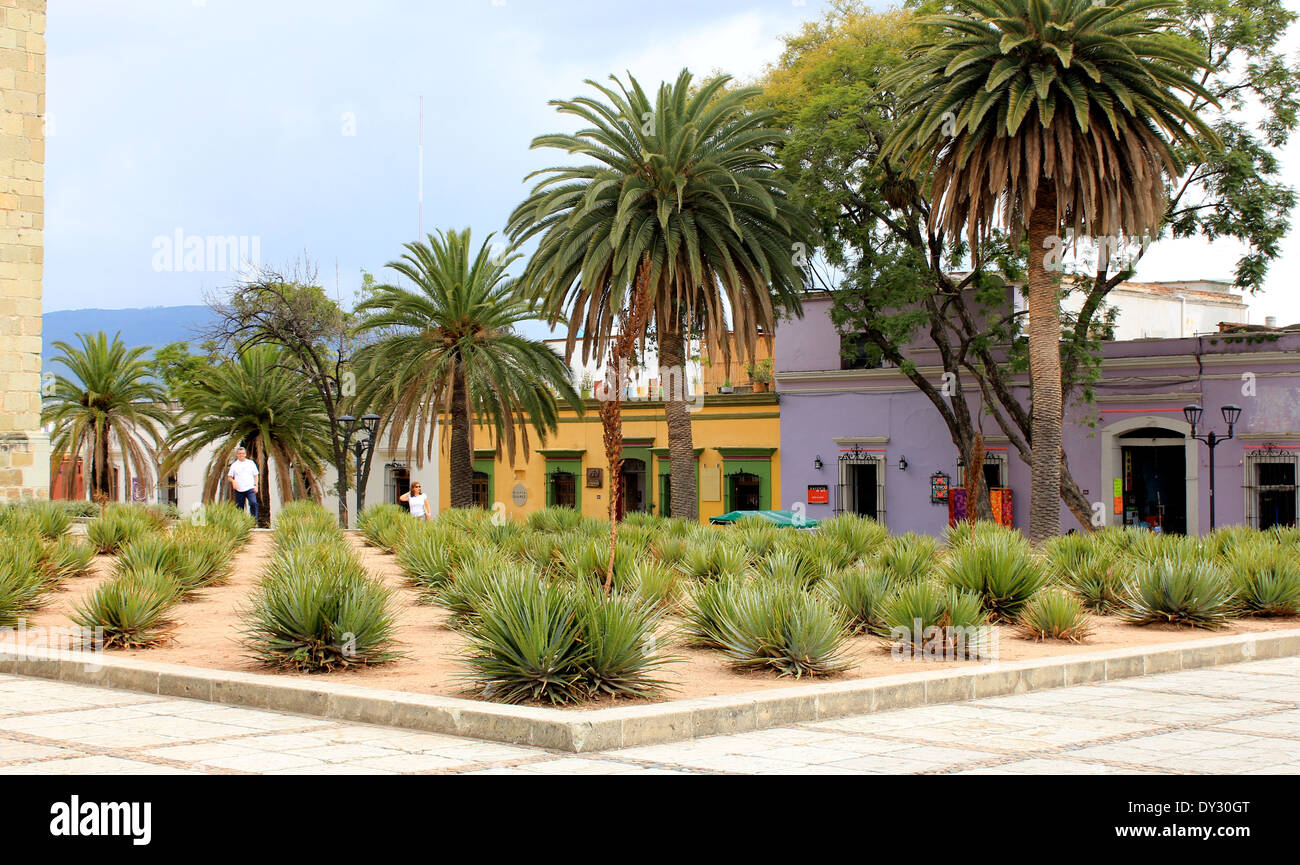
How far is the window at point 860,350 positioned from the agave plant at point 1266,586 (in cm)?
2000

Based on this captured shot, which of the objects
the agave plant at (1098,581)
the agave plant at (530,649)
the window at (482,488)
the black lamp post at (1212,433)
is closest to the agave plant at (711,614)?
the agave plant at (530,649)

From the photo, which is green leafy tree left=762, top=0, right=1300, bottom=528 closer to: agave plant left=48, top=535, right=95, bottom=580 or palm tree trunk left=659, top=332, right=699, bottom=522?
palm tree trunk left=659, top=332, right=699, bottom=522

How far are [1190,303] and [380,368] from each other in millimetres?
28019

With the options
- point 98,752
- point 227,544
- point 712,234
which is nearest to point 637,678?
point 98,752

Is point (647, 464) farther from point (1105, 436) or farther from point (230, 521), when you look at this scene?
point (230, 521)

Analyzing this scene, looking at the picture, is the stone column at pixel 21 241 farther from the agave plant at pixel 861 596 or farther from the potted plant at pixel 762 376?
the potted plant at pixel 762 376

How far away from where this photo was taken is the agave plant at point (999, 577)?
43.6 feet

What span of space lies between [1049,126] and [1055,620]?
15697mm

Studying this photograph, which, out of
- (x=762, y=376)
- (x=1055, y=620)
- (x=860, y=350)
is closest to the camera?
(x=1055, y=620)

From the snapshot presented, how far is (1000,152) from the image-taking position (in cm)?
2589

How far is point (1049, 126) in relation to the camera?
82.0ft

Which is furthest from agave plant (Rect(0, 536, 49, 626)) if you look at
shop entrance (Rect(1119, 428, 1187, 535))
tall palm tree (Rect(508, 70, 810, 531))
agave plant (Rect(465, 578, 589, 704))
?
shop entrance (Rect(1119, 428, 1187, 535))

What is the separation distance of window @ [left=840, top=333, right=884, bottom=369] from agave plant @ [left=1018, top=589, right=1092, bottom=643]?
22761 mm

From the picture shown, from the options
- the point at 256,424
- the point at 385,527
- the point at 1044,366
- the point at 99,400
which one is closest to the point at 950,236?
the point at 1044,366
